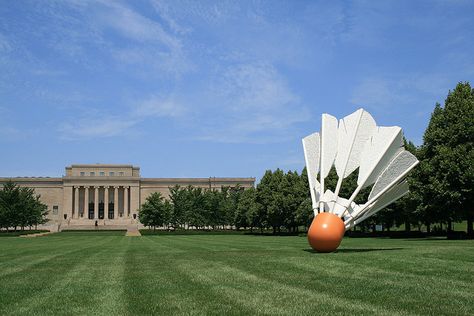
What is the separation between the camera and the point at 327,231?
53.4 feet

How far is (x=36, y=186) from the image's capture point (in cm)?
11288

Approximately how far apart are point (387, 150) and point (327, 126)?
2240mm

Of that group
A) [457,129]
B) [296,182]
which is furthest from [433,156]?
[296,182]

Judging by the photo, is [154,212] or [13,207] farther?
[154,212]

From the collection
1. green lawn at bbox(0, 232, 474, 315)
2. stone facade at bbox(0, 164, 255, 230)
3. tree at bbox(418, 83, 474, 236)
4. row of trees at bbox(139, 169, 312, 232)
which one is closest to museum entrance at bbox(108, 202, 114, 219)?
stone facade at bbox(0, 164, 255, 230)

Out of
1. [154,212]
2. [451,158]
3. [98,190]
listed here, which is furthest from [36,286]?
[98,190]

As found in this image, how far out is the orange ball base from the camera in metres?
16.3

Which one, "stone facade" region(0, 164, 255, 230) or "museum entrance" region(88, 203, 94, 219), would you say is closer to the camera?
"stone facade" region(0, 164, 255, 230)

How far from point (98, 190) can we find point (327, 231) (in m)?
102

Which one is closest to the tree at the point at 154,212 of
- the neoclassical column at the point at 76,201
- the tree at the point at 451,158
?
the neoclassical column at the point at 76,201

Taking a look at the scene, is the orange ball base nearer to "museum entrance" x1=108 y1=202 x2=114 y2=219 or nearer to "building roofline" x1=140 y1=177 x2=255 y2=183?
"building roofline" x1=140 y1=177 x2=255 y2=183

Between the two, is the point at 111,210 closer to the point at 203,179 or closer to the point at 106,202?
the point at 106,202

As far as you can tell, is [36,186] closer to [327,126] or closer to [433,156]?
[433,156]

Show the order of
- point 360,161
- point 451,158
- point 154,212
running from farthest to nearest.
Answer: point 154,212, point 451,158, point 360,161
